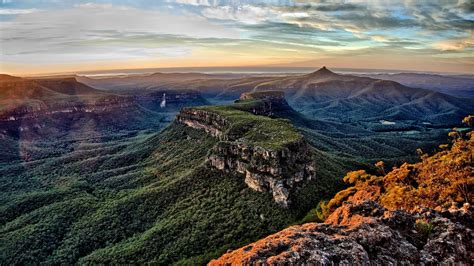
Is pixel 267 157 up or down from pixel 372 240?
down

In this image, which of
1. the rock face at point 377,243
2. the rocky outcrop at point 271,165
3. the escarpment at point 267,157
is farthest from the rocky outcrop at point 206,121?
the rock face at point 377,243

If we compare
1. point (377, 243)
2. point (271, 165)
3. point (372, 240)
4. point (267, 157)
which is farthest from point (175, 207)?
point (377, 243)

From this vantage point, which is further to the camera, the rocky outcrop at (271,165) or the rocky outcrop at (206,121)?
the rocky outcrop at (206,121)

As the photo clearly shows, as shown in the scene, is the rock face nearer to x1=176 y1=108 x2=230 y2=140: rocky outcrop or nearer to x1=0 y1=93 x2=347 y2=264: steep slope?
x1=0 y1=93 x2=347 y2=264: steep slope

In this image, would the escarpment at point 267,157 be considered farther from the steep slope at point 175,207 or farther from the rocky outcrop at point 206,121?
the rocky outcrop at point 206,121

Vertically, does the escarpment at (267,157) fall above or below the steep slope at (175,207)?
above

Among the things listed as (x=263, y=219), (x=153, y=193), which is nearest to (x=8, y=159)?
(x=153, y=193)

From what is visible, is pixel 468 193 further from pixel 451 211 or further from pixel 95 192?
pixel 95 192

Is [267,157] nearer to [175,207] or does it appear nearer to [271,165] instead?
[271,165]
